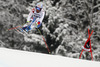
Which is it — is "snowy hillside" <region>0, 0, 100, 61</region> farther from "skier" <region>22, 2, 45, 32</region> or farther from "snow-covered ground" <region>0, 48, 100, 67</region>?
"snow-covered ground" <region>0, 48, 100, 67</region>

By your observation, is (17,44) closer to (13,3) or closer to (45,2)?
(13,3)

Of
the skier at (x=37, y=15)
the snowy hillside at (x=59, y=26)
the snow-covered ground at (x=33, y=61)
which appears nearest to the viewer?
the snow-covered ground at (x=33, y=61)

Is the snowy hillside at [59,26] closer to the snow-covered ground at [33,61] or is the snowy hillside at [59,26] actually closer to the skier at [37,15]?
the skier at [37,15]

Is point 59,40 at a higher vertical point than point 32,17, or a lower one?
lower

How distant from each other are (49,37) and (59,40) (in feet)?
1.76

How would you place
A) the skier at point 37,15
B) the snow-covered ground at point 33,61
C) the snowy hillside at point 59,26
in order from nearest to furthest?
1. the snow-covered ground at point 33,61
2. the skier at point 37,15
3. the snowy hillside at point 59,26

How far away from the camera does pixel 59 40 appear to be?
688 centimetres

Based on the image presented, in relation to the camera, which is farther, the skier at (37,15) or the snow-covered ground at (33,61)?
the skier at (37,15)

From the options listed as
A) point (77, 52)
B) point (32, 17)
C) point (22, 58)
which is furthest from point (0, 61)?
point (77, 52)

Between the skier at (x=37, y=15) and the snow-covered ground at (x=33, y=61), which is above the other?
the skier at (x=37, y=15)

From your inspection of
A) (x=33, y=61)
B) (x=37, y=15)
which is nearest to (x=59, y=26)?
(x=37, y=15)

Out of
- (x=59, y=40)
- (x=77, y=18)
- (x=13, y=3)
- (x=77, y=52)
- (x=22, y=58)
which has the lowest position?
(x=77, y=52)

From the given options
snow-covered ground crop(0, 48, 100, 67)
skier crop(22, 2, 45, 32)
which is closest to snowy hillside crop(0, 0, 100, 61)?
skier crop(22, 2, 45, 32)

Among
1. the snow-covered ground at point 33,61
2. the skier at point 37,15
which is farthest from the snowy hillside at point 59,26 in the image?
the snow-covered ground at point 33,61
